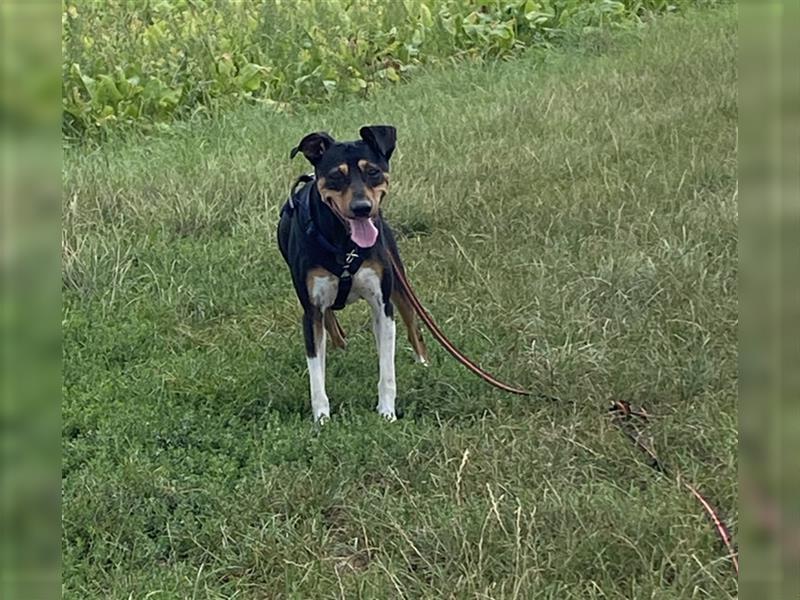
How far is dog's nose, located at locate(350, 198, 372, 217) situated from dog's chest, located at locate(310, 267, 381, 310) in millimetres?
324

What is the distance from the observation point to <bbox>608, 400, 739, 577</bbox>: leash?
2878 millimetres

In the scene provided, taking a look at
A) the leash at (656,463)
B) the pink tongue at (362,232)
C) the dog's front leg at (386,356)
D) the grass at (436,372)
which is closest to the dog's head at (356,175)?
the pink tongue at (362,232)

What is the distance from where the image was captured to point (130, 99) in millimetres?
8742

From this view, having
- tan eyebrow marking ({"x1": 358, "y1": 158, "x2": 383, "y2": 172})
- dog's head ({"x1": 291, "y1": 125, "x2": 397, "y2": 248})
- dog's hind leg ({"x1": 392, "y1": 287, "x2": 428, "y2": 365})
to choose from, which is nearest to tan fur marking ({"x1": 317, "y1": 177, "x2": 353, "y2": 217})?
dog's head ({"x1": 291, "y1": 125, "x2": 397, "y2": 248})

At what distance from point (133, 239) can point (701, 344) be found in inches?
143

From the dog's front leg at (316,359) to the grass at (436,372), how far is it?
Answer: 9 cm

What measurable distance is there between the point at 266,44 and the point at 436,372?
6.46 meters

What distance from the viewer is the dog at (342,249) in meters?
4.09

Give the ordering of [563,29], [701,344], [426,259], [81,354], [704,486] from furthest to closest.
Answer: [563,29]
[426,259]
[81,354]
[701,344]
[704,486]

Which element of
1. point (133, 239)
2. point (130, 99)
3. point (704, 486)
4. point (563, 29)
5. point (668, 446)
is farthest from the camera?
point (563, 29)

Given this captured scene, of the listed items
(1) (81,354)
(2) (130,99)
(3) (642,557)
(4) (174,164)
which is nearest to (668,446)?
(3) (642,557)

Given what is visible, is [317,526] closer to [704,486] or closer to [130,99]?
[704,486]
